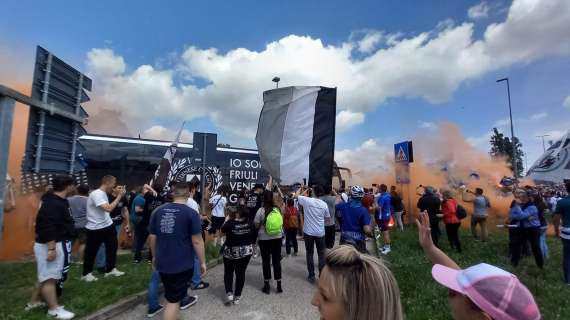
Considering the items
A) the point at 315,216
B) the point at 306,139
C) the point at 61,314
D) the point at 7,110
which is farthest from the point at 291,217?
the point at 7,110

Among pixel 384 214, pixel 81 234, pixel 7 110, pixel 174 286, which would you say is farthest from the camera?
pixel 384 214

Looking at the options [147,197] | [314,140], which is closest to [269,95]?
[314,140]

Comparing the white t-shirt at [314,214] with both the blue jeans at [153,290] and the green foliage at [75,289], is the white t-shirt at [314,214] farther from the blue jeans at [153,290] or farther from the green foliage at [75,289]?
the green foliage at [75,289]

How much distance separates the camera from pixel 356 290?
1.29 metres

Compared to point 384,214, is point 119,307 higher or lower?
lower

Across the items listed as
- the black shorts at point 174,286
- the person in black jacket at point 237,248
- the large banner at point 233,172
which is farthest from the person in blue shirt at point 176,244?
the large banner at point 233,172

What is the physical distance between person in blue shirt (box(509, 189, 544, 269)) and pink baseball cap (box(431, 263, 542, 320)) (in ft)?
21.7

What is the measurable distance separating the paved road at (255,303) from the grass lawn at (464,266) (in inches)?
62.0

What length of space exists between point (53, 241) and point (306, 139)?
371 cm

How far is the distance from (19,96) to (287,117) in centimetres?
330

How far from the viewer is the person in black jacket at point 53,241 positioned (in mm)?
4211

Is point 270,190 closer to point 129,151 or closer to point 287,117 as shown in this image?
point 287,117

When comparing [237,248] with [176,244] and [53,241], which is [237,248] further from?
[53,241]

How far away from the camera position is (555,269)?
7.00 metres
